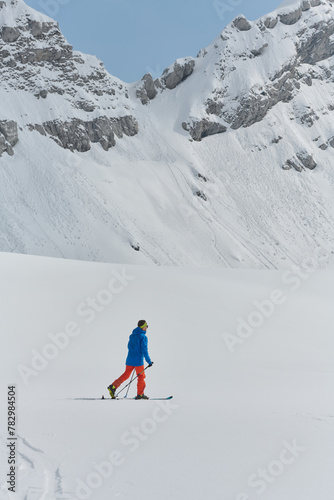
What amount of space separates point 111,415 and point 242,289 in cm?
1147

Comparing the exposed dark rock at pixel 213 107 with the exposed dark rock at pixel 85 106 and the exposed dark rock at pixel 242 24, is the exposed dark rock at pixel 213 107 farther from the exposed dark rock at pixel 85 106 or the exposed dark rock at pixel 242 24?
the exposed dark rock at pixel 85 106

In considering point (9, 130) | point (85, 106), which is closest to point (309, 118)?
point (85, 106)

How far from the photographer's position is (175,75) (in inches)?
3627

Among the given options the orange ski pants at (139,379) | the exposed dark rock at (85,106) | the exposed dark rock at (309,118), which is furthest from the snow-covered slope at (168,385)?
the exposed dark rock at (309,118)

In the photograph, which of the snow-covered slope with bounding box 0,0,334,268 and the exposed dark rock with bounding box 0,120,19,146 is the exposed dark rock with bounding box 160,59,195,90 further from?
the exposed dark rock with bounding box 0,120,19,146

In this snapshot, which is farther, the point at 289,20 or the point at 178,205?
the point at 289,20

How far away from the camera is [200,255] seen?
55.0m

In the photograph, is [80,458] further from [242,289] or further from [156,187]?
[156,187]

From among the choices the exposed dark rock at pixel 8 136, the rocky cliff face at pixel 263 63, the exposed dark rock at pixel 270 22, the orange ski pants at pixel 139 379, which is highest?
the exposed dark rock at pixel 270 22

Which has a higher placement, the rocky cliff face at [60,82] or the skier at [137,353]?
the rocky cliff face at [60,82]

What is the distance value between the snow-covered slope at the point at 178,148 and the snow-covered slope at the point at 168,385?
36311 mm

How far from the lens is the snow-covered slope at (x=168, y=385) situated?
115 inches

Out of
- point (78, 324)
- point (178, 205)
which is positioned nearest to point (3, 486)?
point (78, 324)

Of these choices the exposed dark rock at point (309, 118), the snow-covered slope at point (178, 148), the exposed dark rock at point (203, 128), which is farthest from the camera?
the exposed dark rock at point (309, 118)
